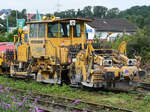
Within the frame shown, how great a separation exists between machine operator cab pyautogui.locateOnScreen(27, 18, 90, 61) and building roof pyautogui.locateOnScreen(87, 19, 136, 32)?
38.0 metres

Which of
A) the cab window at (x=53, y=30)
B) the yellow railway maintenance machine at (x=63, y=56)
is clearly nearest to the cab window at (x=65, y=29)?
the yellow railway maintenance machine at (x=63, y=56)

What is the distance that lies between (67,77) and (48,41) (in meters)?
2.04

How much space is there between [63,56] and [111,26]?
1797 inches

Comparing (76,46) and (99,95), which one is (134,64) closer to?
(99,95)

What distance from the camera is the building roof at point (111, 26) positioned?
52656 millimetres

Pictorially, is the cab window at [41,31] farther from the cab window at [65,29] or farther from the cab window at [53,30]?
the cab window at [65,29]

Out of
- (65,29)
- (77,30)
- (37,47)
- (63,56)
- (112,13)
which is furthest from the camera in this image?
(112,13)

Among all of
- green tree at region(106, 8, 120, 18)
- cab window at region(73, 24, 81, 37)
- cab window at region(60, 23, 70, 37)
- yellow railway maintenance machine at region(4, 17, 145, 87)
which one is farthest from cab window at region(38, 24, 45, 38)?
green tree at region(106, 8, 120, 18)

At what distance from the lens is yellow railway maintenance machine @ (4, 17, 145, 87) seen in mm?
10688

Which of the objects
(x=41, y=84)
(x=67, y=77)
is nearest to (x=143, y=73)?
(x=67, y=77)

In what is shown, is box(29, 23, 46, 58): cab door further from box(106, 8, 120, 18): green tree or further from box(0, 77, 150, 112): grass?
box(106, 8, 120, 18): green tree

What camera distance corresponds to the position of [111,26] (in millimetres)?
56812

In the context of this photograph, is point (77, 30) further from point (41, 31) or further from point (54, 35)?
point (41, 31)

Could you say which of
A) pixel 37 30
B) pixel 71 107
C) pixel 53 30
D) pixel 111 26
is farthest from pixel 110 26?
pixel 71 107
